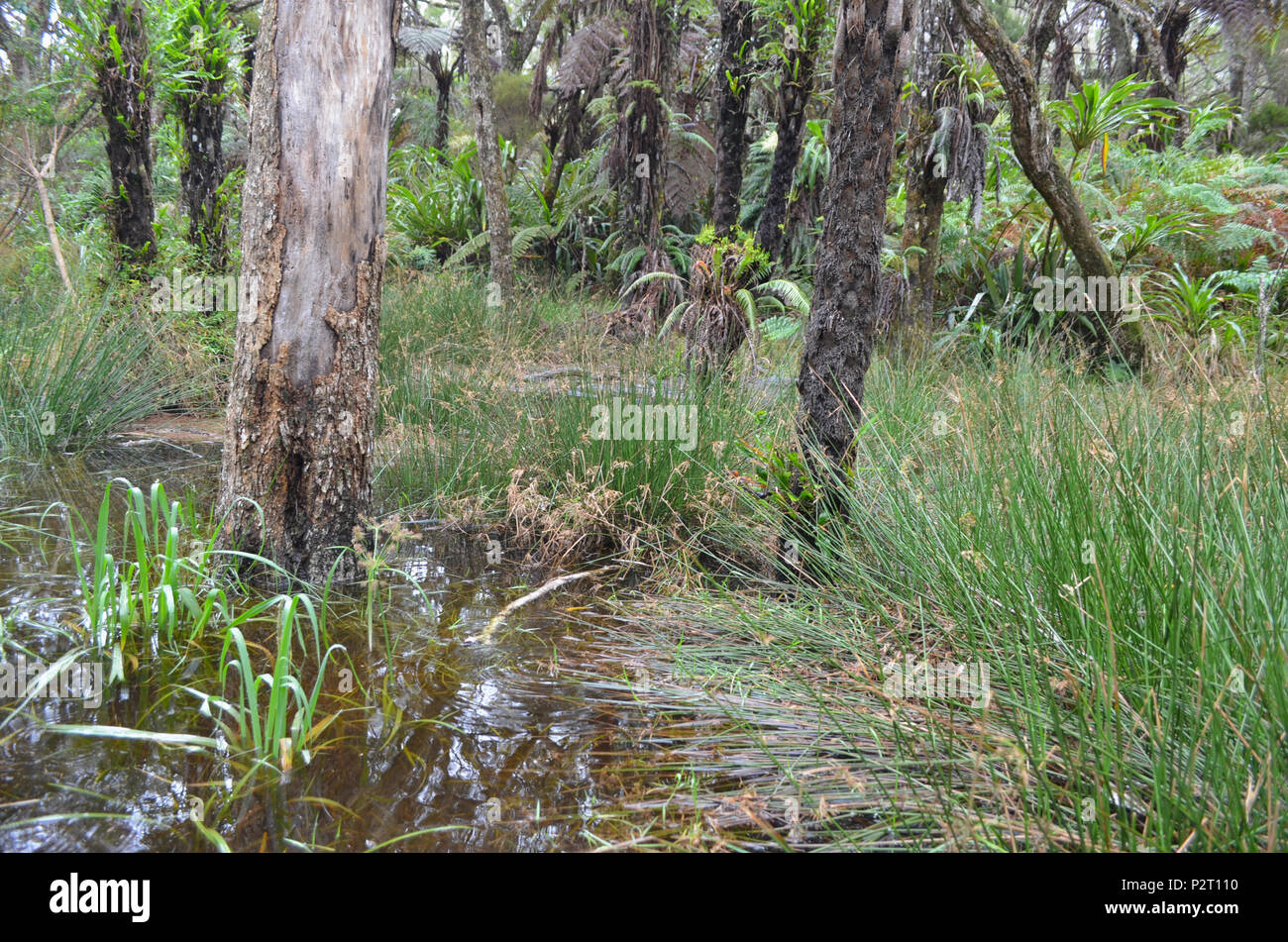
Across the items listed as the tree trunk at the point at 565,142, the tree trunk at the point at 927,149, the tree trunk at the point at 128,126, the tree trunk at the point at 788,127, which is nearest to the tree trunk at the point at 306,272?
the tree trunk at the point at 128,126

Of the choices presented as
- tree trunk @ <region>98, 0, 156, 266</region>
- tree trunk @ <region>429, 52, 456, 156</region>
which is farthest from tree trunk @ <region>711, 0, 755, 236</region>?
tree trunk @ <region>429, 52, 456, 156</region>

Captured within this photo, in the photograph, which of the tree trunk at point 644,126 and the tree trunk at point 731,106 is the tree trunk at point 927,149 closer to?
the tree trunk at point 731,106

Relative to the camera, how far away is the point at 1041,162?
5.49 metres

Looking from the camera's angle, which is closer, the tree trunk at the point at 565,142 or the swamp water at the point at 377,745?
the swamp water at the point at 377,745

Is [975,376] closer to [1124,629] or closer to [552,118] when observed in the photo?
[1124,629]

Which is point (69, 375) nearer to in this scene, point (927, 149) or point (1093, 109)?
point (927, 149)

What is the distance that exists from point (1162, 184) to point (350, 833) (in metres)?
9.48

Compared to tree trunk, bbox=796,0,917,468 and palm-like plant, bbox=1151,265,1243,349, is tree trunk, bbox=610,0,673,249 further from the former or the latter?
tree trunk, bbox=796,0,917,468

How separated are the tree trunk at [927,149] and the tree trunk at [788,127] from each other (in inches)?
41.3

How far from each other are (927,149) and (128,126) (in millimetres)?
5624

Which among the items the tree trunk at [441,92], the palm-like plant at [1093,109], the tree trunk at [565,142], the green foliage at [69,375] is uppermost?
the tree trunk at [441,92]

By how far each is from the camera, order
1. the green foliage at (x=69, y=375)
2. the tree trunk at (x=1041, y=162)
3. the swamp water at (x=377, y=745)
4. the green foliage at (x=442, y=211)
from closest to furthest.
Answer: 1. the swamp water at (x=377, y=745)
2. the green foliage at (x=69, y=375)
3. the tree trunk at (x=1041, y=162)
4. the green foliage at (x=442, y=211)

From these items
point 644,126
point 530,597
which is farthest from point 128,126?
point 530,597

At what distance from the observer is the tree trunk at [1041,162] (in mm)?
4488
